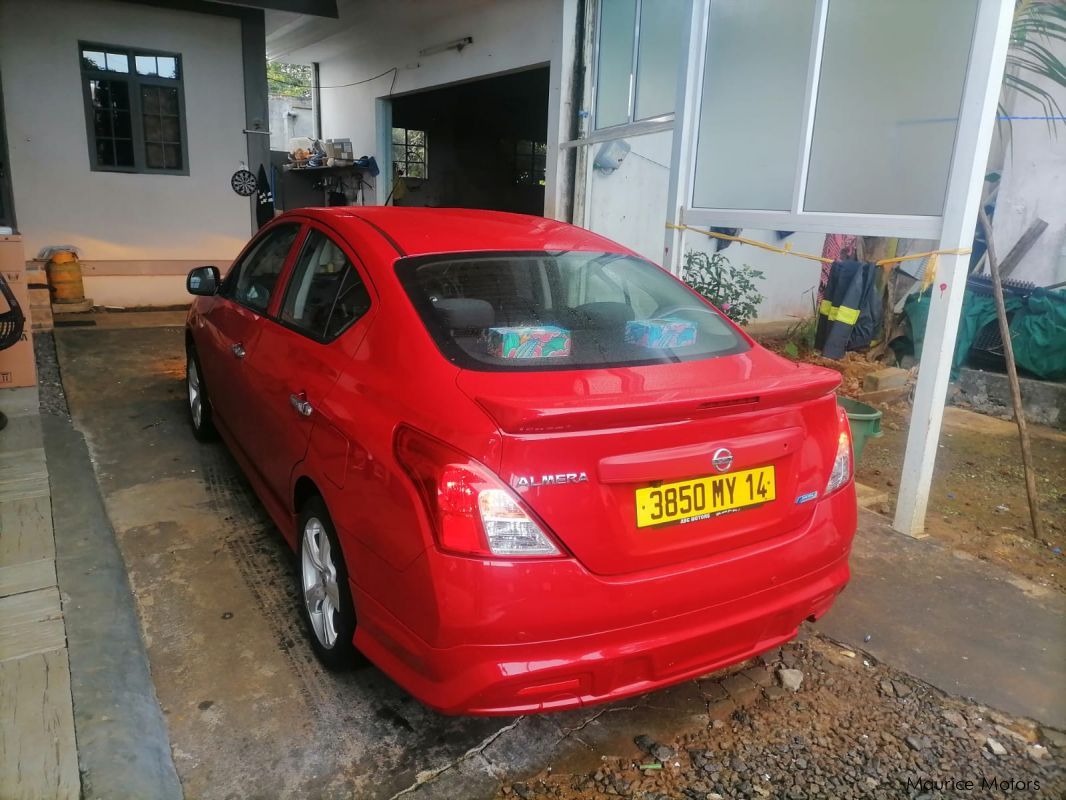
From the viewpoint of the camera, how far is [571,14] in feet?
21.6

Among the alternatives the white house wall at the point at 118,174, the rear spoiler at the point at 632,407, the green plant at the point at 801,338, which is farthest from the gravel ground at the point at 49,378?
the green plant at the point at 801,338

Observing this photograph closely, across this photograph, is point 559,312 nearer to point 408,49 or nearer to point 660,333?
point 660,333

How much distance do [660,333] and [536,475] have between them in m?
0.95

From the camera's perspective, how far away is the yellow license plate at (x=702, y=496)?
192cm

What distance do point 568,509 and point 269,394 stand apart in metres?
1.63

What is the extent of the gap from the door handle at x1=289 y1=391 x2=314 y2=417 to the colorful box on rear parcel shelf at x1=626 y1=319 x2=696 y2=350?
3.66ft

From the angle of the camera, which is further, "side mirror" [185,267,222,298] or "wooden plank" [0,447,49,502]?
"side mirror" [185,267,222,298]

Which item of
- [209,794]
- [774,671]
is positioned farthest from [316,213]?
[774,671]

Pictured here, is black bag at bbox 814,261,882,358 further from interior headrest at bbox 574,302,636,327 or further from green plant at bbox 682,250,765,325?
interior headrest at bbox 574,302,636,327

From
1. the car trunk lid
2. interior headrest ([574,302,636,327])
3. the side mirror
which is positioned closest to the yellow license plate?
the car trunk lid

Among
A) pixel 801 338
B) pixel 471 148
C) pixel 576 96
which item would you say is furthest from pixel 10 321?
pixel 471 148

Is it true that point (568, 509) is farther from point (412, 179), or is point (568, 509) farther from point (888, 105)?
point (412, 179)

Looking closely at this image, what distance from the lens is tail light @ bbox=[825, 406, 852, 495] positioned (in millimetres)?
2275

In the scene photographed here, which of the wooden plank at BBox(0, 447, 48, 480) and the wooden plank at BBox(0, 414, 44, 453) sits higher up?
the wooden plank at BBox(0, 414, 44, 453)
